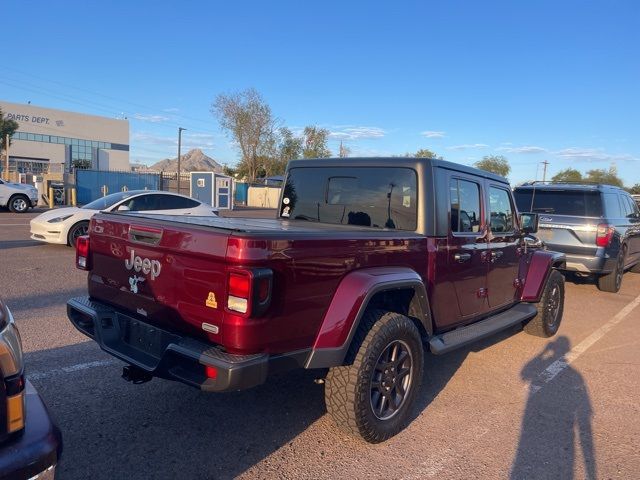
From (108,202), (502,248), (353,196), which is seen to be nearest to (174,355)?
(353,196)

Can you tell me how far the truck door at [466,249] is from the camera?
4.19m

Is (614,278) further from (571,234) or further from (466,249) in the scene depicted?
(466,249)

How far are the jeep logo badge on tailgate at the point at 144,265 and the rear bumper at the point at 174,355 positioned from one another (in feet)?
1.14

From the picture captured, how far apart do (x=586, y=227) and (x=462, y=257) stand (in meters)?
5.30

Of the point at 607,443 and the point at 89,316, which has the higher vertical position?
the point at 89,316

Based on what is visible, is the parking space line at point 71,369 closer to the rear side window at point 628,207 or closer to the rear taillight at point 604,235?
the rear taillight at point 604,235

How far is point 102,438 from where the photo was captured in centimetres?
323

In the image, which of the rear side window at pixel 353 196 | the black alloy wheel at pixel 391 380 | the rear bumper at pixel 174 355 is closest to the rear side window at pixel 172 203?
the rear side window at pixel 353 196

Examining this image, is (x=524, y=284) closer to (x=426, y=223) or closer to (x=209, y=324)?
(x=426, y=223)

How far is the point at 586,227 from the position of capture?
841 centimetres

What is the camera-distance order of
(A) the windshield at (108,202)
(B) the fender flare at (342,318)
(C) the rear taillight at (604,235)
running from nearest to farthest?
(B) the fender flare at (342,318), (C) the rear taillight at (604,235), (A) the windshield at (108,202)

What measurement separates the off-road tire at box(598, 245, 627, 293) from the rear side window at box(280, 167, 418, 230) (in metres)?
6.53

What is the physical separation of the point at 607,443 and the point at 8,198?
22.5 meters

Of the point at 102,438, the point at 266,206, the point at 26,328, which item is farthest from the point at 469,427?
the point at 266,206
